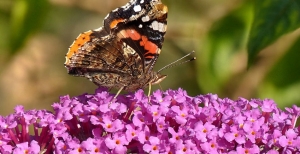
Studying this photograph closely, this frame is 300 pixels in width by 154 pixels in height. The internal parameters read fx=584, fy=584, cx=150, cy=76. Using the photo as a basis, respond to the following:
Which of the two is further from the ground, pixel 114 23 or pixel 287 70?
pixel 287 70

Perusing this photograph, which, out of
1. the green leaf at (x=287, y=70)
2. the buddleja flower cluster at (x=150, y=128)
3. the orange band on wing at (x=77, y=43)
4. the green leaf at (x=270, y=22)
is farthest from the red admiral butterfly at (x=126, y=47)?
the green leaf at (x=287, y=70)

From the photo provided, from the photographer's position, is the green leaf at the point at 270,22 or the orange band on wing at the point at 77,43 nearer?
the green leaf at the point at 270,22

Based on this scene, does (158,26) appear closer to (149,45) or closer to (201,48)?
(149,45)

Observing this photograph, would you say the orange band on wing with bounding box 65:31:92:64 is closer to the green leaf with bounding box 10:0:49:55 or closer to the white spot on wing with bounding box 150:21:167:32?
the white spot on wing with bounding box 150:21:167:32

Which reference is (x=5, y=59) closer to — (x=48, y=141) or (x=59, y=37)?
(x=59, y=37)

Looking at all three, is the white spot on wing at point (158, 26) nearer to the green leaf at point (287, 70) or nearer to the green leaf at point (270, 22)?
the green leaf at point (270, 22)

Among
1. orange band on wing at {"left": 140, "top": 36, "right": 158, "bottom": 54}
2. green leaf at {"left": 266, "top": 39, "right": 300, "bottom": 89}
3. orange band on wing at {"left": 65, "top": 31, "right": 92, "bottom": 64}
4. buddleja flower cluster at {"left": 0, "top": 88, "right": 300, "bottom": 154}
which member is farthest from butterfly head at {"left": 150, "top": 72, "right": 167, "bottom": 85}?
green leaf at {"left": 266, "top": 39, "right": 300, "bottom": 89}

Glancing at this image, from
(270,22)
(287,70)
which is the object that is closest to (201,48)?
(287,70)
